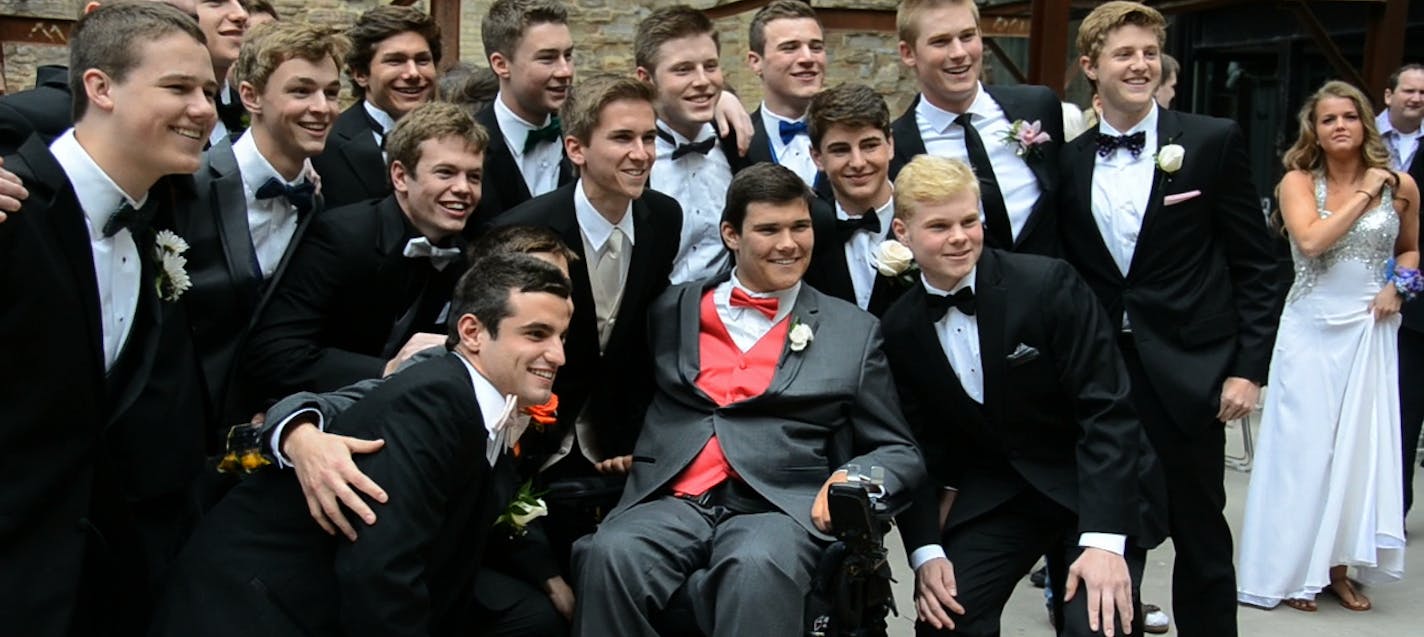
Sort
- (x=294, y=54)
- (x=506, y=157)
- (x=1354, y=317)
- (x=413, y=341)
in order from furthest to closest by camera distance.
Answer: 1. (x=1354, y=317)
2. (x=506, y=157)
3. (x=294, y=54)
4. (x=413, y=341)

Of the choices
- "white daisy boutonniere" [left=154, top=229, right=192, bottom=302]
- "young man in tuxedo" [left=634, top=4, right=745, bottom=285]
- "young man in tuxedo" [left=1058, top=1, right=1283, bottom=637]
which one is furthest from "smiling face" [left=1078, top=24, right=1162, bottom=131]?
"white daisy boutonniere" [left=154, top=229, right=192, bottom=302]

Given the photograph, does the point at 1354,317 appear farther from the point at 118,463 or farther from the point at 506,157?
the point at 118,463

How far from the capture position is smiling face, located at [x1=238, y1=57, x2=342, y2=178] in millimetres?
4242

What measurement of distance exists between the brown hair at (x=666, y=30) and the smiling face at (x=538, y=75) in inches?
10.2

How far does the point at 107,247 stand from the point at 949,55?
105 inches

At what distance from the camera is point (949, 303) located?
14.1 feet

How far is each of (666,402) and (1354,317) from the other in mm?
3154

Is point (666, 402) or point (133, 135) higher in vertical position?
point (133, 135)

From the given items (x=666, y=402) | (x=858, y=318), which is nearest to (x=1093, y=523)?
(x=858, y=318)

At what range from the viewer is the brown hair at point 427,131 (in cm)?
424

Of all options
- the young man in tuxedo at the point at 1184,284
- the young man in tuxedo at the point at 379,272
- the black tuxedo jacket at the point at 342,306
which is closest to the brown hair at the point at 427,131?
the young man in tuxedo at the point at 379,272

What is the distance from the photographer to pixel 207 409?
3.88 metres

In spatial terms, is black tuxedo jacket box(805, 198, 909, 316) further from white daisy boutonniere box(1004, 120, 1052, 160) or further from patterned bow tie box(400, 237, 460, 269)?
patterned bow tie box(400, 237, 460, 269)

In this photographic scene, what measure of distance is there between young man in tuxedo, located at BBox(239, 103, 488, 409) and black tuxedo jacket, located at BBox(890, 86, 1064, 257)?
4.64ft
